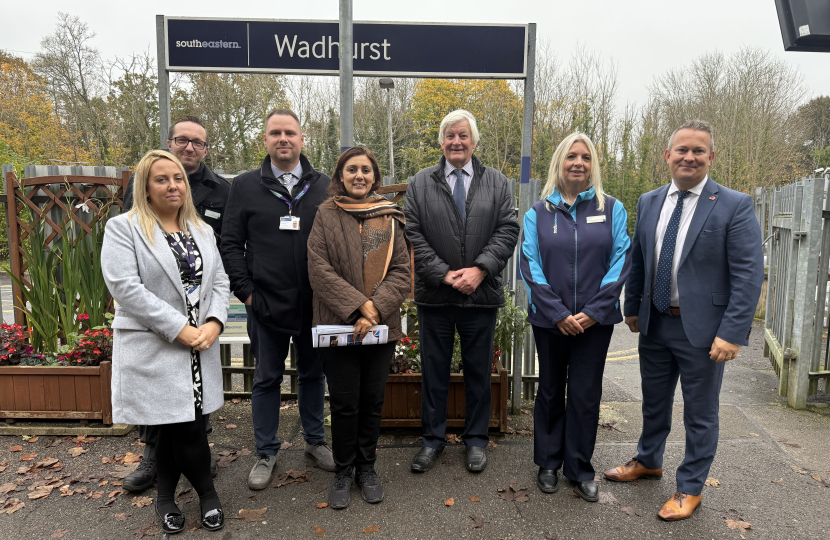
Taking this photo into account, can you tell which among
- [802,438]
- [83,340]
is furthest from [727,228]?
[83,340]

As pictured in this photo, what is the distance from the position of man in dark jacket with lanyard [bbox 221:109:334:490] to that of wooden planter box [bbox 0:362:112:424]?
1.48 m

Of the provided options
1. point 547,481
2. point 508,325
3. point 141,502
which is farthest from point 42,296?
point 547,481

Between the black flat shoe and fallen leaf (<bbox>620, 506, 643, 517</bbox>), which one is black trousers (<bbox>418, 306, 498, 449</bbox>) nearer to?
fallen leaf (<bbox>620, 506, 643, 517</bbox>)

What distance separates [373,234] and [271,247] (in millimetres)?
679

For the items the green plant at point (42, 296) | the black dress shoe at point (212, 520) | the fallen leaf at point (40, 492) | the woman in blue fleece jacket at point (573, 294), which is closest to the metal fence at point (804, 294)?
the woman in blue fleece jacket at point (573, 294)

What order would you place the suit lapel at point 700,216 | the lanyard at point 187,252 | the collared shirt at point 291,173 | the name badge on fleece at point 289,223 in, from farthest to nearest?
the collared shirt at point 291,173, the name badge on fleece at point 289,223, the suit lapel at point 700,216, the lanyard at point 187,252

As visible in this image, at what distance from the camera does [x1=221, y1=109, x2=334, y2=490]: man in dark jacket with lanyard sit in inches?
128

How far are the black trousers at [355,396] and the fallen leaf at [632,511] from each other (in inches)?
57.5

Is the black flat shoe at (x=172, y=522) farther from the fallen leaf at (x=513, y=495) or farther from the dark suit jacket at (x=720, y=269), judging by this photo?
the dark suit jacket at (x=720, y=269)

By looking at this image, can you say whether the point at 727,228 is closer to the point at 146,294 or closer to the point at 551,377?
the point at 551,377

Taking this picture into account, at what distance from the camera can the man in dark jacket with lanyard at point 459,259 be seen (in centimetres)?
333

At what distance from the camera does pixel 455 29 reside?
3.95 metres

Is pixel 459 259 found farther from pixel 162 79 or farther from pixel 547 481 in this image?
pixel 162 79

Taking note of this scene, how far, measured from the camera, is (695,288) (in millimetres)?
2900
